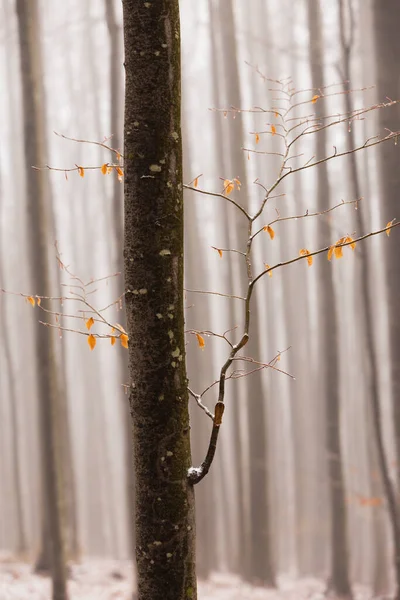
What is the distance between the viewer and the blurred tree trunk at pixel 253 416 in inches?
247

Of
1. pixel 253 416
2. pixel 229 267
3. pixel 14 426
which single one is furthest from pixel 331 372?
pixel 14 426

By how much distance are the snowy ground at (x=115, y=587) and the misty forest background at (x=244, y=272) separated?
20cm

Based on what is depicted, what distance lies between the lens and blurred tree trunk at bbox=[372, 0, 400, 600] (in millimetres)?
5328

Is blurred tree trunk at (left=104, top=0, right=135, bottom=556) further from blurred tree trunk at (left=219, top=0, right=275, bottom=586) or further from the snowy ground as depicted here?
blurred tree trunk at (left=219, top=0, right=275, bottom=586)

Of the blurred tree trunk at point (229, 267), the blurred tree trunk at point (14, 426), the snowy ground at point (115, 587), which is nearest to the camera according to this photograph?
the snowy ground at point (115, 587)

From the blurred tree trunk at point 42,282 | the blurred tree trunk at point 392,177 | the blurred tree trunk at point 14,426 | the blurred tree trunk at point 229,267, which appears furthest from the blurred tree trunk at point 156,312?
the blurred tree trunk at point 14,426

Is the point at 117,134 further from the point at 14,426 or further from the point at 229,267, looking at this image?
the point at 14,426

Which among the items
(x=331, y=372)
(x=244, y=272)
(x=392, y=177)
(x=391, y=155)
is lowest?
(x=331, y=372)

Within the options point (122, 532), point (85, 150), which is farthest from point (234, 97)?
point (122, 532)

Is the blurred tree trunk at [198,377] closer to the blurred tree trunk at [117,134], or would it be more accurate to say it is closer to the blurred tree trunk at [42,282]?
the blurred tree trunk at [117,134]

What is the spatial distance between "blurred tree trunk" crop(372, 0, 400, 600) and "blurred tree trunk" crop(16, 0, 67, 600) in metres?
2.97

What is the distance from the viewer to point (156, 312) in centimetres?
144

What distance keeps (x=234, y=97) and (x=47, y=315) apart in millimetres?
3113

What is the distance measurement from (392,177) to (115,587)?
4.95m
